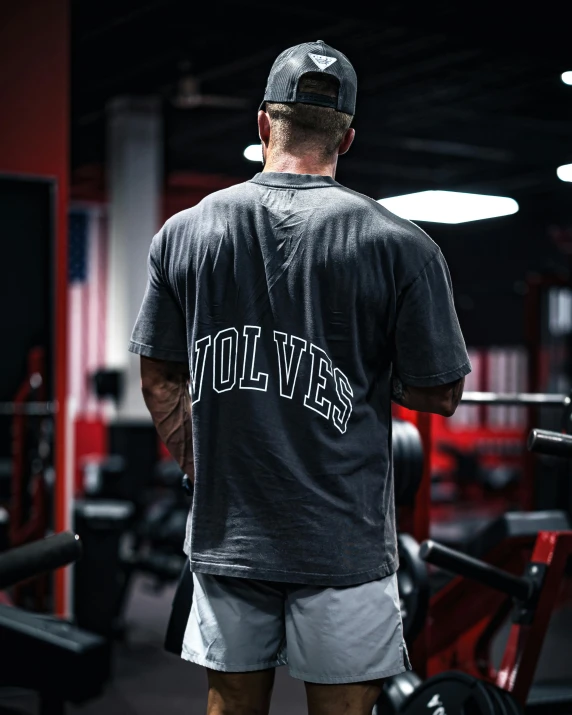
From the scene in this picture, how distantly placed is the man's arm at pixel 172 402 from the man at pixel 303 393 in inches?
3.9

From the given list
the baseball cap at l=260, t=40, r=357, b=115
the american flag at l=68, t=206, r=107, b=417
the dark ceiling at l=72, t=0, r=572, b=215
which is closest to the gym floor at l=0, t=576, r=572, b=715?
the baseball cap at l=260, t=40, r=357, b=115

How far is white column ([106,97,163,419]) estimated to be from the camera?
921cm

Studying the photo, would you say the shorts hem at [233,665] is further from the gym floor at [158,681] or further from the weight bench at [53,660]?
the gym floor at [158,681]

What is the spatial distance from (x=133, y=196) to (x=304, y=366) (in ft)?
27.0

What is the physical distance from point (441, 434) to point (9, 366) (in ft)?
26.1

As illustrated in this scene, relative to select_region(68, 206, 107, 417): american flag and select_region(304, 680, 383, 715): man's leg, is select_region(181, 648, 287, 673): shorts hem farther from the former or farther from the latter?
select_region(68, 206, 107, 417): american flag

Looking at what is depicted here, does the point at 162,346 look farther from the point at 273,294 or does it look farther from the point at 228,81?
the point at 228,81

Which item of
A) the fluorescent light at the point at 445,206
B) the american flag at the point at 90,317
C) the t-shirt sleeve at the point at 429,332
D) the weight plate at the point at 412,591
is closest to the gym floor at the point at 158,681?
the weight plate at the point at 412,591

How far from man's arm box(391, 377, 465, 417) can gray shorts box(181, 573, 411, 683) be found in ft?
0.86

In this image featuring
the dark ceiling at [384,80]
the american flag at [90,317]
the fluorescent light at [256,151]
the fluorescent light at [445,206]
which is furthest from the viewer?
the american flag at [90,317]

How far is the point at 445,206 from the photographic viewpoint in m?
5.81

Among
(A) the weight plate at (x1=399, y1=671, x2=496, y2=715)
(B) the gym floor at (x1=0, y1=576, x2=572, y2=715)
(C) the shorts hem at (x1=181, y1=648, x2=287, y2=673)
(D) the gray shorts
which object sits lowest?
(B) the gym floor at (x1=0, y1=576, x2=572, y2=715)

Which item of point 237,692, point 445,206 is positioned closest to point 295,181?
point 237,692

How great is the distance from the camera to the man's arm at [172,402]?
1516 millimetres
